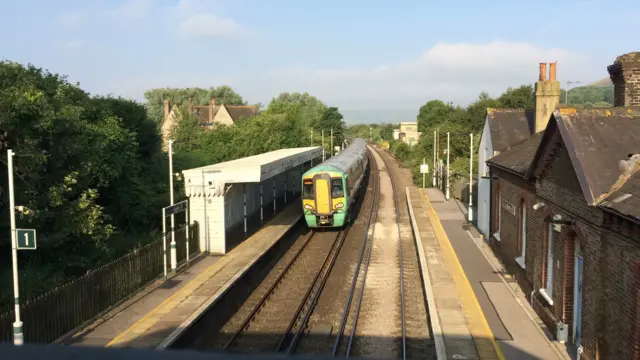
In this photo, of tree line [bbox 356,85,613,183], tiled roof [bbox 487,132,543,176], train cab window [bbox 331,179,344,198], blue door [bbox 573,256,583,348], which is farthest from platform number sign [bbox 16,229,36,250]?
tree line [bbox 356,85,613,183]

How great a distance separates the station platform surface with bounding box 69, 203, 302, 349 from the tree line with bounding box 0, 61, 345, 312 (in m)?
2.82

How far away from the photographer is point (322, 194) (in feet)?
84.3

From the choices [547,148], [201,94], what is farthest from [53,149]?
[201,94]

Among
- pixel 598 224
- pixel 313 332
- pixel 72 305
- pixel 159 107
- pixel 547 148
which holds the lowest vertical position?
pixel 313 332

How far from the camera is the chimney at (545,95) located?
20078mm

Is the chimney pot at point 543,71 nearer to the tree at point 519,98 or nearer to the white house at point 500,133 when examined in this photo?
the white house at point 500,133

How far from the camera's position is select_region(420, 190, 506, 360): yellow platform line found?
38.1 feet

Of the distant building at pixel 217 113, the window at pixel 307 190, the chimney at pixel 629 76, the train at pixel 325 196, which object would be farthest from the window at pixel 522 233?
the distant building at pixel 217 113

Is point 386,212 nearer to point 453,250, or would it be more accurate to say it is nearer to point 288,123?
point 453,250

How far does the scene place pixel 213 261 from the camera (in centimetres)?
1941

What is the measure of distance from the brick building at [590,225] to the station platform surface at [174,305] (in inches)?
321

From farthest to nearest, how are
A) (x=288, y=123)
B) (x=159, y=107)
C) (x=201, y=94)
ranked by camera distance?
(x=201, y=94) < (x=159, y=107) < (x=288, y=123)

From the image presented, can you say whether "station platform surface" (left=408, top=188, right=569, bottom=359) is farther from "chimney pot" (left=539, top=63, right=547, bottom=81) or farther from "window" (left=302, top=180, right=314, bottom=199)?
"chimney pot" (left=539, top=63, right=547, bottom=81)

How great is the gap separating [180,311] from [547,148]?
31.1ft
